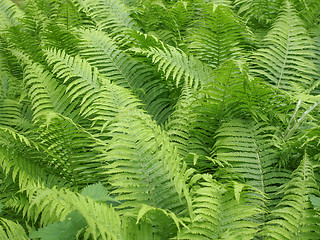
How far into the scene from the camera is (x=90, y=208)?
1399 mm

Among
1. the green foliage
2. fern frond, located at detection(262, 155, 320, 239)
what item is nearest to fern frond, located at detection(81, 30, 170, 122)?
the green foliage

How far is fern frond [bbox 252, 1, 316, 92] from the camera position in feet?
8.56

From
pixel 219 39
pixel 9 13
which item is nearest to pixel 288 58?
pixel 219 39

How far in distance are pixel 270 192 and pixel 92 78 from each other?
1613mm

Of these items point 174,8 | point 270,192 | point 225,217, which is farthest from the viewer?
point 174,8

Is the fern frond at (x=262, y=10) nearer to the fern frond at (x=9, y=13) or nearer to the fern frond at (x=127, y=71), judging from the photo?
the fern frond at (x=127, y=71)

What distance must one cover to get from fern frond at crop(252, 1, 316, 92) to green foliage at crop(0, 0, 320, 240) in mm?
17

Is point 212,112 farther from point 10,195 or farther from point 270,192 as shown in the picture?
point 10,195

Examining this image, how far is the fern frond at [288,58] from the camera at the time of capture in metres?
2.61

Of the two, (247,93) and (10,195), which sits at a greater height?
(247,93)

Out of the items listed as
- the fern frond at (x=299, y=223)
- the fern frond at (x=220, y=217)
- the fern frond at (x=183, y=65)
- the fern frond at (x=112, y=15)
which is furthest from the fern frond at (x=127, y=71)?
the fern frond at (x=299, y=223)

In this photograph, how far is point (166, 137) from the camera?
1.92m

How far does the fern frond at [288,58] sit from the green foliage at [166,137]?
2cm

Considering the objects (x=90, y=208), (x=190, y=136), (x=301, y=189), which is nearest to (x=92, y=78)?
(x=190, y=136)
